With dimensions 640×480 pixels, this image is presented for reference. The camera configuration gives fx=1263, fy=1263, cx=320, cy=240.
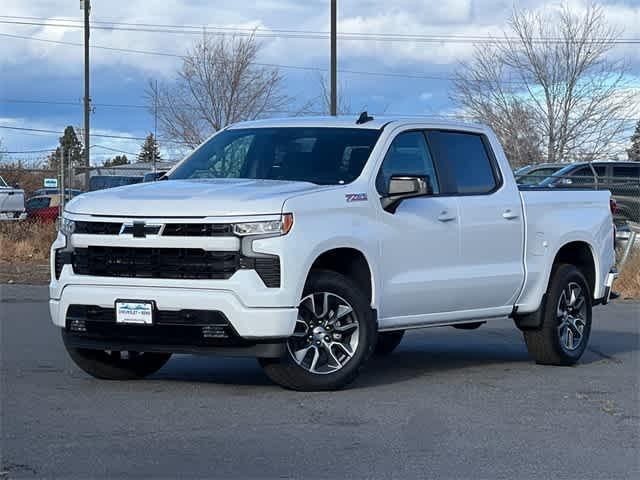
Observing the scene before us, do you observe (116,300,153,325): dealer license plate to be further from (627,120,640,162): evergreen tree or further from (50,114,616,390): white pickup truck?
(627,120,640,162): evergreen tree

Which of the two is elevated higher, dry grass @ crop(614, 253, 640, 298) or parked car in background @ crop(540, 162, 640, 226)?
parked car in background @ crop(540, 162, 640, 226)

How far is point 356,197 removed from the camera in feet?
29.5

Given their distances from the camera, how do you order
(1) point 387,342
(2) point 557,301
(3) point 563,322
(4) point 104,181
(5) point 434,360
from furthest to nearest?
(4) point 104,181
(1) point 387,342
(5) point 434,360
(3) point 563,322
(2) point 557,301

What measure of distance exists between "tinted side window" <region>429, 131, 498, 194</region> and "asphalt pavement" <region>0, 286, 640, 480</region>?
5.05 ft

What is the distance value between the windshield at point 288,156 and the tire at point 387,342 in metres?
2.35

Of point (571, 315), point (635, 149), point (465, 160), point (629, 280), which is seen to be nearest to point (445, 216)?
point (465, 160)

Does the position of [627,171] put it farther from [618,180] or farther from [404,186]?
[404,186]

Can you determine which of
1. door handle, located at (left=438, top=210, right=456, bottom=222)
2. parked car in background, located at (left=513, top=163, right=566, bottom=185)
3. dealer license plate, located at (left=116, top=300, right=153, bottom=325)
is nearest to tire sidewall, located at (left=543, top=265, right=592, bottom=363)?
door handle, located at (left=438, top=210, right=456, bottom=222)

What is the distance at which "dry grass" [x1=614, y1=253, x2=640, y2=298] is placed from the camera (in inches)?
731

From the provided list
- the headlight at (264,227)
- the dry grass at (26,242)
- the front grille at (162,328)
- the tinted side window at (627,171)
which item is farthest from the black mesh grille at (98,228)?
the tinted side window at (627,171)

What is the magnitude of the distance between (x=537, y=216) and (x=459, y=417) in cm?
307

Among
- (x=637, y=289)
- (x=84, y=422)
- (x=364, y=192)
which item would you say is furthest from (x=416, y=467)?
(x=637, y=289)

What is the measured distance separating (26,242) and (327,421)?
50.5ft

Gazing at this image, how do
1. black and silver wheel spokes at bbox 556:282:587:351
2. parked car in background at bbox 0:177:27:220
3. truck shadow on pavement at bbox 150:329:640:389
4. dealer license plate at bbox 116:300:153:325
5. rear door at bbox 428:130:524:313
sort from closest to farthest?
1. dealer license plate at bbox 116:300:153:325
2. truck shadow on pavement at bbox 150:329:640:389
3. rear door at bbox 428:130:524:313
4. black and silver wheel spokes at bbox 556:282:587:351
5. parked car in background at bbox 0:177:27:220
